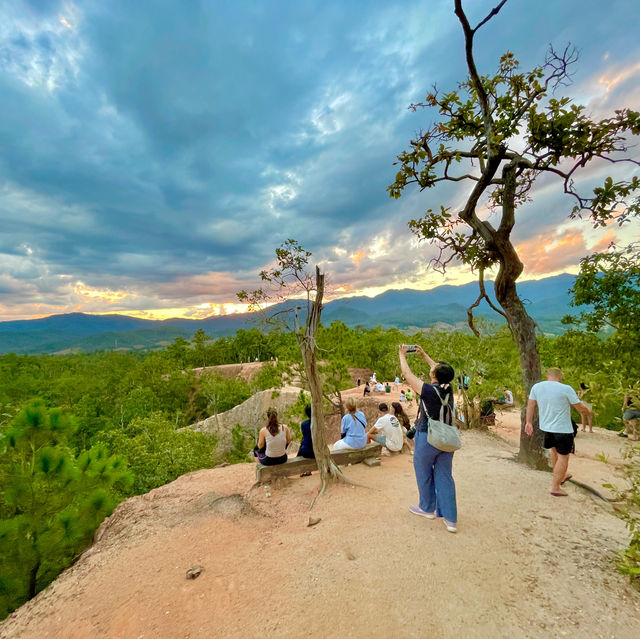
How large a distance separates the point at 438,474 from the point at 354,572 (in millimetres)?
1586

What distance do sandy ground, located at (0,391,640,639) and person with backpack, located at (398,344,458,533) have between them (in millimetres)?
344

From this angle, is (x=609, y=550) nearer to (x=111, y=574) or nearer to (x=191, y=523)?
(x=191, y=523)

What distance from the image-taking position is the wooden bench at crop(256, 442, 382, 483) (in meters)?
6.49

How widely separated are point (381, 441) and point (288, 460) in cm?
267

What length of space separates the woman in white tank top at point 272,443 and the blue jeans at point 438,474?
303 centimetres

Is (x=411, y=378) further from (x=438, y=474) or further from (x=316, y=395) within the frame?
(x=316, y=395)

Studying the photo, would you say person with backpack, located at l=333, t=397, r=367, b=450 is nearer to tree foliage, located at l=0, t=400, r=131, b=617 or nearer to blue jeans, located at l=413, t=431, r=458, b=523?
blue jeans, located at l=413, t=431, r=458, b=523

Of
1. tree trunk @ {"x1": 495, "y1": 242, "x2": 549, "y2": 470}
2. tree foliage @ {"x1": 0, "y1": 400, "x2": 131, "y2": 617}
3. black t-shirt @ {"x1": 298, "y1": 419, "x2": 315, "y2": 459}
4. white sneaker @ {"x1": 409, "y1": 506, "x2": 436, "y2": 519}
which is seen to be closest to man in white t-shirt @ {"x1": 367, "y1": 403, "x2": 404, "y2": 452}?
black t-shirt @ {"x1": 298, "y1": 419, "x2": 315, "y2": 459}

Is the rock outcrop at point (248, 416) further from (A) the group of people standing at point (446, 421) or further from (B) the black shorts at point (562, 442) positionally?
(B) the black shorts at point (562, 442)

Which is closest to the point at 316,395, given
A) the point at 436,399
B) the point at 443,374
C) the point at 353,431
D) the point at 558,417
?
the point at 353,431

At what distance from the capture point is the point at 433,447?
162 inches

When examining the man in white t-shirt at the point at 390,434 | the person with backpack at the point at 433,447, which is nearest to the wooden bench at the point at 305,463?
the man in white t-shirt at the point at 390,434

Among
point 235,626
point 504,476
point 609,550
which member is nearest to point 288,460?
point 235,626

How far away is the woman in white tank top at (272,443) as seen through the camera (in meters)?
6.38
